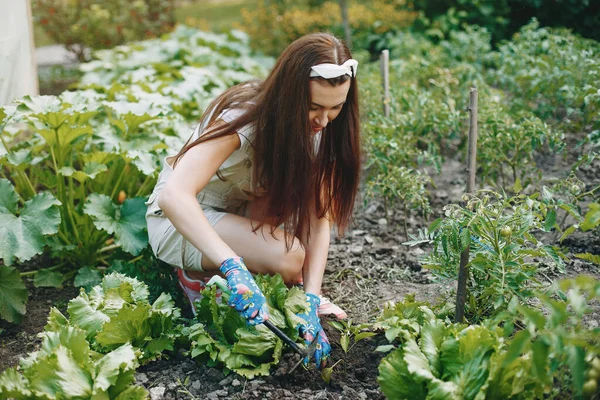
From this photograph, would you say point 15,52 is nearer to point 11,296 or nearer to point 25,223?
point 25,223

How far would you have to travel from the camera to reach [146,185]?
2.98 meters

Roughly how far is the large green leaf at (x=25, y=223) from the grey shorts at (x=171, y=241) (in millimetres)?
361

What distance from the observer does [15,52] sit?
376 cm

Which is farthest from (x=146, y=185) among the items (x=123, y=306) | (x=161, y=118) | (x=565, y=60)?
(x=565, y=60)

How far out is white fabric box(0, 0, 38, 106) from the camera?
360cm

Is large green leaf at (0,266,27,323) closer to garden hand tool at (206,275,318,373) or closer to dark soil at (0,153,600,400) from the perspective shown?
dark soil at (0,153,600,400)

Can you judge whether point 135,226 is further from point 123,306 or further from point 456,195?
point 456,195

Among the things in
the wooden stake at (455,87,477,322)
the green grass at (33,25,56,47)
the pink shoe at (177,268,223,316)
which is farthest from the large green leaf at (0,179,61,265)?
the green grass at (33,25,56,47)

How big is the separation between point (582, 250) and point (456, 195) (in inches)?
34.8

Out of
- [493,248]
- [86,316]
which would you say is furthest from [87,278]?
[493,248]

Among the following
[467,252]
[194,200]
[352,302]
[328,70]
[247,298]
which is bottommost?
[352,302]

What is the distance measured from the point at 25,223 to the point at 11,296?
0.96ft

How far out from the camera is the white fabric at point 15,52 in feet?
11.8

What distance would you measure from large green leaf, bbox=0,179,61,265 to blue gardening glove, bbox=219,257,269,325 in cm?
85
